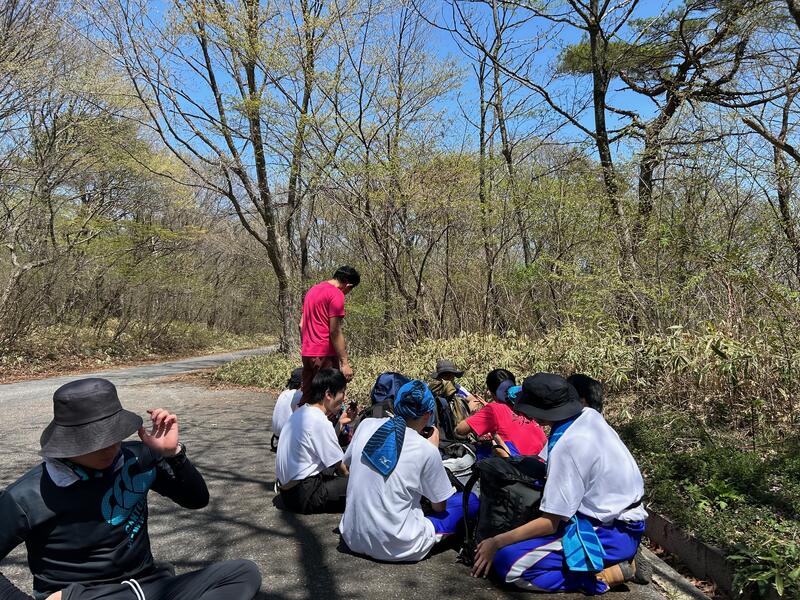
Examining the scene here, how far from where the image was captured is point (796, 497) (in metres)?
3.41

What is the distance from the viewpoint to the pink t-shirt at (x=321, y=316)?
5.59m

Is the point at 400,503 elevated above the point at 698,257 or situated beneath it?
situated beneath

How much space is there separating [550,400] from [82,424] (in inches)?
91.2

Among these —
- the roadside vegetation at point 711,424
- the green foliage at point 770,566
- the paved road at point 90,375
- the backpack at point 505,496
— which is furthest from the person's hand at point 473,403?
the paved road at point 90,375

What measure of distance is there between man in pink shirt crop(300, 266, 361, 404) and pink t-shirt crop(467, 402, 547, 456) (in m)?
1.54

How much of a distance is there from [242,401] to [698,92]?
31.9ft

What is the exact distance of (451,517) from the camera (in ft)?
12.1

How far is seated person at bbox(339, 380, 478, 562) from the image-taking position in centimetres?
333

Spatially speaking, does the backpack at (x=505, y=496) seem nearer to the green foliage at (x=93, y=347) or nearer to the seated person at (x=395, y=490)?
the seated person at (x=395, y=490)

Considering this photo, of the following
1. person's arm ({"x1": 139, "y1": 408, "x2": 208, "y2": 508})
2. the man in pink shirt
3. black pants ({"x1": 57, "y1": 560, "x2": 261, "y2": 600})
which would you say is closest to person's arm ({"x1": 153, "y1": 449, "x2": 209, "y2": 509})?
person's arm ({"x1": 139, "y1": 408, "x2": 208, "y2": 508})

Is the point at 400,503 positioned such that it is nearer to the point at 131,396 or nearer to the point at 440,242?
the point at 440,242

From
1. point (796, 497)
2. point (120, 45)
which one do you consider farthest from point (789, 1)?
point (120, 45)

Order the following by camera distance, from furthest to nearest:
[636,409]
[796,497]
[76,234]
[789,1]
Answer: [76,234] < [636,409] < [789,1] < [796,497]

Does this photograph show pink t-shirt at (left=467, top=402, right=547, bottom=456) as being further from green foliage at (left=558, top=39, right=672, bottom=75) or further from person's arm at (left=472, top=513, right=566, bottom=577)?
green foliage at (left=558, top=39, right=672, bottom=75)
